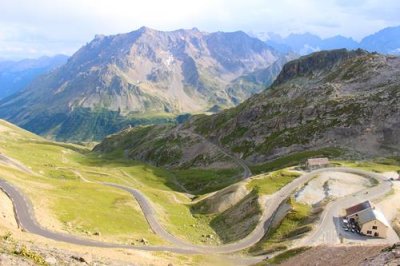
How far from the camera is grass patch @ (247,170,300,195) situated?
130 metres

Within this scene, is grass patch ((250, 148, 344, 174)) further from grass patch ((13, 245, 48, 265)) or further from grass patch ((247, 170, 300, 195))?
grass patch ((13, 245, 48, 265))

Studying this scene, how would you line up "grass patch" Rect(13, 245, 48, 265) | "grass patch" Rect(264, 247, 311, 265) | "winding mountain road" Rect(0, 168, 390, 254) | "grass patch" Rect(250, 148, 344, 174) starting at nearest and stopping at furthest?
"grass patch" Rect(13, 245, 48, 265) → "grass patch" Rect(264, 247, 311, 265) → "winding mountain road" Rect(0, 168, 390, 254) → "grass patch" Rect(250, 148, 344, 174)

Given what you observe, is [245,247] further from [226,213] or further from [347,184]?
[347,184]

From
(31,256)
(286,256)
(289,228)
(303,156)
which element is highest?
(31,256)

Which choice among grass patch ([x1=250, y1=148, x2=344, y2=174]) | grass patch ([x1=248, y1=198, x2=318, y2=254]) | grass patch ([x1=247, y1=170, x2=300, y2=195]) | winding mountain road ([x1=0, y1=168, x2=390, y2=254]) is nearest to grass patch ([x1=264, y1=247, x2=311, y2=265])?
grass patch ([x1=248, y1=198, x2=318, y2=254])

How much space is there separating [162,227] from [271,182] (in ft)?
138

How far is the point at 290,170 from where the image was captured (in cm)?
15362

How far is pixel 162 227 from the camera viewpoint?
11319 centimetres

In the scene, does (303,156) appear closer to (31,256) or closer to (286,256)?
(286,256)

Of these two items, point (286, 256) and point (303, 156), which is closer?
point (286, 256)

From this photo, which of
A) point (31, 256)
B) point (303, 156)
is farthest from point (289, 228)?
point (303, 156)

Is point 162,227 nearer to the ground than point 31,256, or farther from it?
nearer to the ground

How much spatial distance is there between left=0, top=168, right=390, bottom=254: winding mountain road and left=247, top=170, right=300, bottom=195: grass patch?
2340 millimetres

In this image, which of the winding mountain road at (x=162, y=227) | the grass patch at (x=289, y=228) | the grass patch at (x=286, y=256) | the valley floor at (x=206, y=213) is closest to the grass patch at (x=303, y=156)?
the valley floor at (x=206, y=213)
